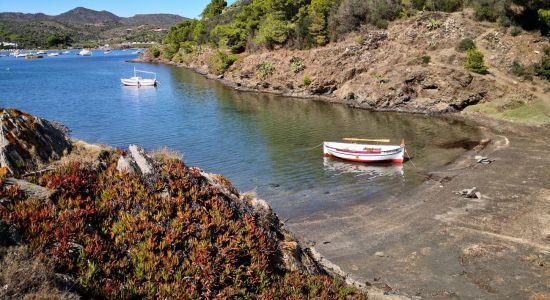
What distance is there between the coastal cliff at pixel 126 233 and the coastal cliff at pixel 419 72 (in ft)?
145

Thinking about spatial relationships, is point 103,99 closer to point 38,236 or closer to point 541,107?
point 541,107

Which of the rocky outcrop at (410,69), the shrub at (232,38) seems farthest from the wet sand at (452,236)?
the shrub at (232,38)

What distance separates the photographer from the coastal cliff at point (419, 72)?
54000mm

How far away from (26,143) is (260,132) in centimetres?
3749

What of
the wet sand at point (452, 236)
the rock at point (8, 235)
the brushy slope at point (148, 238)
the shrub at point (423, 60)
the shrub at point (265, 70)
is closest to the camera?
the rock at point (8, 235)

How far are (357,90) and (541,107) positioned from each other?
976 inches

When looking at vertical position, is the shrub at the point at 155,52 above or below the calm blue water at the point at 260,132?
above

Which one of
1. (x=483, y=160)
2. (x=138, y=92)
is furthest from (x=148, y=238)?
(x=138, y=92)

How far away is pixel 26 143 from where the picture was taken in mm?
11414

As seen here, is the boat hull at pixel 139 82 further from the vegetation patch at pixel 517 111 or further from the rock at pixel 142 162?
the rock at pixel 142 162

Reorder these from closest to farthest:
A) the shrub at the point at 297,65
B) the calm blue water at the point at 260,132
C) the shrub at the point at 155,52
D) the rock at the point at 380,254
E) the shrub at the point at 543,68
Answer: the rock at the point at 380,254, the calm blue water at the point at 260,132, the shrub at the point at 543,68, the shrub at the point at 297,65, the shrub at the point at 155,52

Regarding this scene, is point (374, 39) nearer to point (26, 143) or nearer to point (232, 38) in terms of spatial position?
point (232, 38)

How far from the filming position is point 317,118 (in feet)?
183

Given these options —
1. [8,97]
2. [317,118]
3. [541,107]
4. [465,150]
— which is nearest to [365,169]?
[465,150]
